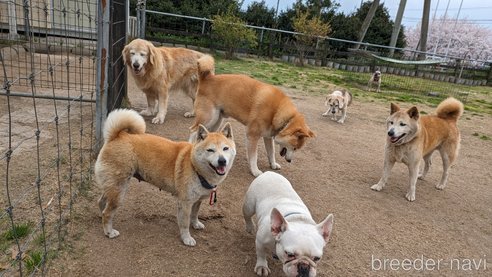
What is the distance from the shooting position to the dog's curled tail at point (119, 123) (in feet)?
9.93

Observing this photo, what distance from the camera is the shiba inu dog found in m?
4.60

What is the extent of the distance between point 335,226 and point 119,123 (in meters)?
2.51

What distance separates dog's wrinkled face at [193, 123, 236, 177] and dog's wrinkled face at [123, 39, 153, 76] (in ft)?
10.4

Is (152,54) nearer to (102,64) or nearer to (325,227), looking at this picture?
(102,64)

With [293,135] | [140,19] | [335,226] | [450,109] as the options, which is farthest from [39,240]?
[140,19]

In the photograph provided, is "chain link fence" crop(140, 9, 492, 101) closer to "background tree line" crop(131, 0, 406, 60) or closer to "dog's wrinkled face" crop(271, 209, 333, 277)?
"background tree line" crop(131, 0, 406, 60)

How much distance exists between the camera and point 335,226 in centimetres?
384

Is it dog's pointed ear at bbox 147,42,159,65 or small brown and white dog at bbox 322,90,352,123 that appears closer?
dog's pointed ear at bbox 147,42,159,65

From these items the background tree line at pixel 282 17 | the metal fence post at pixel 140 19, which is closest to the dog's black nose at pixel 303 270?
the metal fence post at pixel 140 19

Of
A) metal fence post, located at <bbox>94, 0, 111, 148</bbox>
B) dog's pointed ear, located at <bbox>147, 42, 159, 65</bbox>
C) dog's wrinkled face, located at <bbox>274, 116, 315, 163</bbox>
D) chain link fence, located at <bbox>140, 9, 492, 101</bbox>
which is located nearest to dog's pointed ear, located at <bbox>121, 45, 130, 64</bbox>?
dog's pointed ear, located at <bbox>147, 42, 159, 65</bbox>

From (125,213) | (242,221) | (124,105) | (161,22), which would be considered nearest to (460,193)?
(242,221)

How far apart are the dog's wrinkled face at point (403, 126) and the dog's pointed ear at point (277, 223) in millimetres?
2746

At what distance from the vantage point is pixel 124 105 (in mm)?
6480

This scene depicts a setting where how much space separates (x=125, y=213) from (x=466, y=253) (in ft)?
11.8
